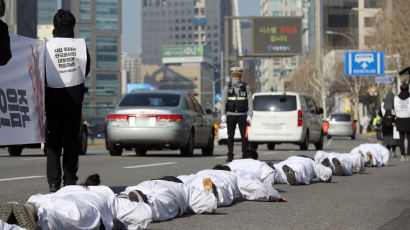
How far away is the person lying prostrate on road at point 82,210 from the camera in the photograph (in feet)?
17.0

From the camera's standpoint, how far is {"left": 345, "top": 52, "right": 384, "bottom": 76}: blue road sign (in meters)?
59.4

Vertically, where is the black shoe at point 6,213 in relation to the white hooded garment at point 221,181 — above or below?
above

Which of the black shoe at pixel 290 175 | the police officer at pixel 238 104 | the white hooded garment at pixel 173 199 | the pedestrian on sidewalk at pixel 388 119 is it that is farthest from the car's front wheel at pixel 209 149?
the white hooded garment at pixel 173 199

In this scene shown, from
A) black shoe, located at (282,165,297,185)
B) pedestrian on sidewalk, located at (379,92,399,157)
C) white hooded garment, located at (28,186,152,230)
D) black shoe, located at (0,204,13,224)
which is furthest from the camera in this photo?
pedestrian on sidewalk, located at (379,92,399,157)

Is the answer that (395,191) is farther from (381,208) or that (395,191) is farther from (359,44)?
(359,44)

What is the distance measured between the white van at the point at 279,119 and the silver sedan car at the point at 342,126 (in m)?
23.9

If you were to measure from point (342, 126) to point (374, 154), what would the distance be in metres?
34.3

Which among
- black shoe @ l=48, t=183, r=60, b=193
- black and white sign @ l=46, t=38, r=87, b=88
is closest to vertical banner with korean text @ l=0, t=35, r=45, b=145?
black and white sign @ l=46, t=38, r=87, b=88

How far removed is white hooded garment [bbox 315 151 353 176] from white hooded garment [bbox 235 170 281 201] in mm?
3222

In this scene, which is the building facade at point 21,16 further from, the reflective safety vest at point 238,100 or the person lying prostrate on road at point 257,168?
the person lying prostrate on road at point 257,168

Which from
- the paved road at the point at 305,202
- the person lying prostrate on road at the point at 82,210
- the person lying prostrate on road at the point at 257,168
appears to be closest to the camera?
the person lying prostrate on road at the point at 82,210

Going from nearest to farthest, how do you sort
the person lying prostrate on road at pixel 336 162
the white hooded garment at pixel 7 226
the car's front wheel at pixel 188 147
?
the white hooded garment at pixel 7 226 → the person lying prostrate on road at pixel 336 162 → the car's front wheel at pixel 188 147

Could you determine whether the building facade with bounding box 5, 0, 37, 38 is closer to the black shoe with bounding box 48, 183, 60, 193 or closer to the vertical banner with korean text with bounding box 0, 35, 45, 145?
the vertical banner with korean text with bounding box 0, 35, 45, 145

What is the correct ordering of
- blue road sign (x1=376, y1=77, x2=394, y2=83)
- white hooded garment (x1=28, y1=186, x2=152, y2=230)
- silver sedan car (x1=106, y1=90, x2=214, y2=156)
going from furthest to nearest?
1. blue road sign (x1=376, y1=77, x2=394, y2=83)
2. silver sedan car (x1=106, y1=90, x2=214, y2=156)
3. white hooded garment (x1=28, y1=186, x2=152, y2=230)
